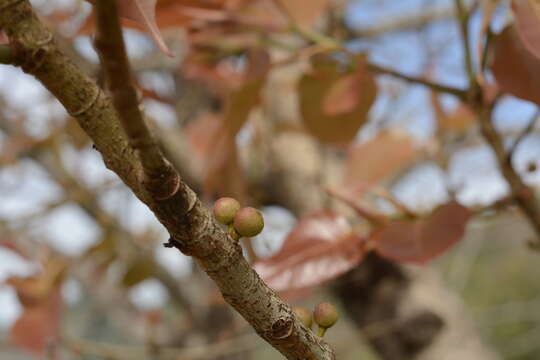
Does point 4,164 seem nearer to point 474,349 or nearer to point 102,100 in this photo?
point 474,349

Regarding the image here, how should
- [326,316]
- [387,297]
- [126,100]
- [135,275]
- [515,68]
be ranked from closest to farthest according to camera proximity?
[126,100] < [326,316] < [515,68] < [387,297] < [135,275]

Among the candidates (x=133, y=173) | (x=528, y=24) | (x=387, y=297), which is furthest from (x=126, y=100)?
(x=387, y=297)

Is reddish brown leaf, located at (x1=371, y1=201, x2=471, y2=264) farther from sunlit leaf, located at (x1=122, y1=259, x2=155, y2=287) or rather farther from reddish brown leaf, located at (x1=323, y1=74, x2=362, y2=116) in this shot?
sunlit leaf, located at (x1=122, y1=259, x2=155, y2=287)

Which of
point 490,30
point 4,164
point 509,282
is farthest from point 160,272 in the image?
point 509,282

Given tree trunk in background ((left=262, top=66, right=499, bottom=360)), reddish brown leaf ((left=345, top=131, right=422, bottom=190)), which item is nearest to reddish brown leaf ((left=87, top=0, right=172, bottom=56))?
reddish brown leaf ((left=345, top=131, right=422, bottom=190))

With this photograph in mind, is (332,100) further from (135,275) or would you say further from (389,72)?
(135,275)

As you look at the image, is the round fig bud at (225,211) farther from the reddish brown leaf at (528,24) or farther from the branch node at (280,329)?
the reddish brown leaf at (528,24)

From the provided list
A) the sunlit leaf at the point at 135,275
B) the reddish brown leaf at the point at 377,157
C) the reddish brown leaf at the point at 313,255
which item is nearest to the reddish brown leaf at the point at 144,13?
the reddish brown leaf at the point at 313,255
